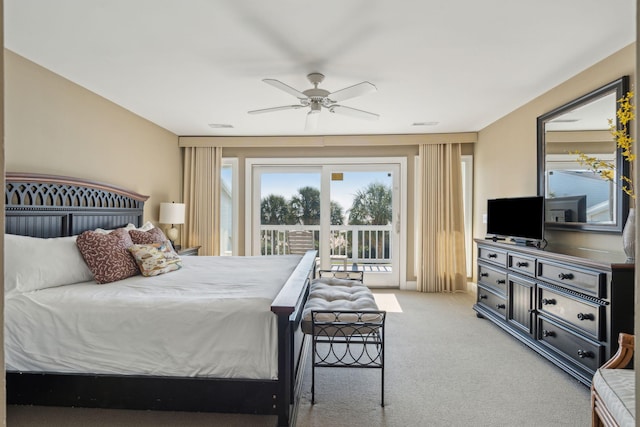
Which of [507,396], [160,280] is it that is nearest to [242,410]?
[160,280]

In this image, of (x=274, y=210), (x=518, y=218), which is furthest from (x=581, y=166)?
(x=274, y=210)

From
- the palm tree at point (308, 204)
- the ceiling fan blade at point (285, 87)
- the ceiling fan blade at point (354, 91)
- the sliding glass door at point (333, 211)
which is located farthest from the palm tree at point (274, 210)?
Result: the ceiling fan blade at point (354, 91)

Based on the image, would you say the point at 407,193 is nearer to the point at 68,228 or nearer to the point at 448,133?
the point at 448,133

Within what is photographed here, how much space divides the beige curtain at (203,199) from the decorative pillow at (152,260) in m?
2.32

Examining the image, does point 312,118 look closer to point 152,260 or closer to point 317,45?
point 317,45

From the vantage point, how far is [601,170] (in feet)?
8.81

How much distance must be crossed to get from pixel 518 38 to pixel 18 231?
151 inches

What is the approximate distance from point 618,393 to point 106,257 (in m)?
3.05

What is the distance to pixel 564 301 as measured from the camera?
2617mm

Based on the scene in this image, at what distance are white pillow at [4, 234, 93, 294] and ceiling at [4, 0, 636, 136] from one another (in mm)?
1410

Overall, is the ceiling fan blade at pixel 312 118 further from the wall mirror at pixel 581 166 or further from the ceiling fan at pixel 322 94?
the wall mirror at pixel 581 166

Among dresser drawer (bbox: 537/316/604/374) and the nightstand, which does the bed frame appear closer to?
dresser drawer (bbox: 537/316/604/374)

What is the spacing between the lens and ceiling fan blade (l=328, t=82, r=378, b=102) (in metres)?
2.71

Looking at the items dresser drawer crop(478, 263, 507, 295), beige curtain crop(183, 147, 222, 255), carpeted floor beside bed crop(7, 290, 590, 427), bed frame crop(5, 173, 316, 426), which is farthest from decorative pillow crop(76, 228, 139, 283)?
dresser drawer crop(478, 263, 507, 295)
